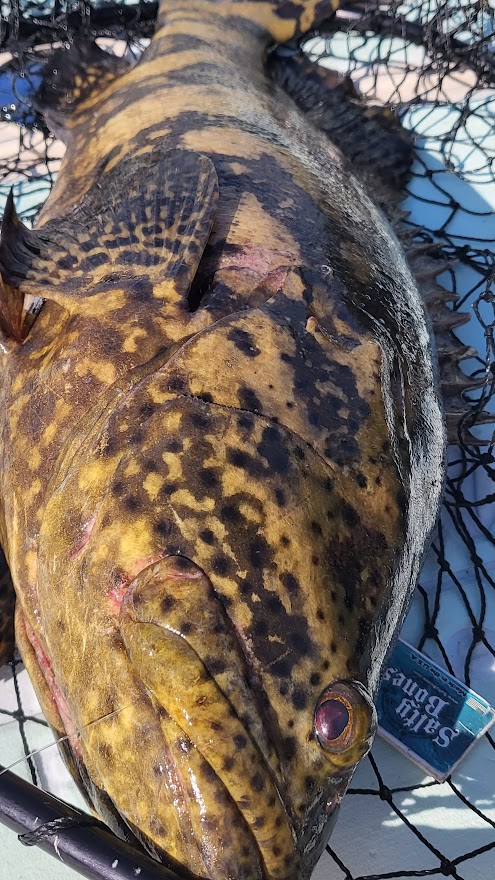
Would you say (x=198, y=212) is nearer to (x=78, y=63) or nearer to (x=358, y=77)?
(x=78, y=63)

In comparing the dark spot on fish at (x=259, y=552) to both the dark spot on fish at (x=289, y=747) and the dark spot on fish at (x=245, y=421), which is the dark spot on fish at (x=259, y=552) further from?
the dark spot on fish at (x=289, y=747)

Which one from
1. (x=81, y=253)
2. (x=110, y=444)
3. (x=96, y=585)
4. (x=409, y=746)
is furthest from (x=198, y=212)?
(x=409, y=746)

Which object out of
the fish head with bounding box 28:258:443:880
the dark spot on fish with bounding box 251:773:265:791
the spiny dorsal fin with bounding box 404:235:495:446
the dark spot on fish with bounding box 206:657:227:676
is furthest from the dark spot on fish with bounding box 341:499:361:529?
the spiny dorsal fin with bounding box 404:235:495:446

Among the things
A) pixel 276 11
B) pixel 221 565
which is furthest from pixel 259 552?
pixel 276 11

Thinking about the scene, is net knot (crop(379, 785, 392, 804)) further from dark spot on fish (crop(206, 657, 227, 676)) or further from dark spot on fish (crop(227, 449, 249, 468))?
dark spot on fish (crop(227, 449, 249, 468))

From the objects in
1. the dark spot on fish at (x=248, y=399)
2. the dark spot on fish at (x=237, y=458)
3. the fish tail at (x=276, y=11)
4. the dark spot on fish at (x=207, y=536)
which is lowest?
the dark spot on fish at (x=207, y=536)

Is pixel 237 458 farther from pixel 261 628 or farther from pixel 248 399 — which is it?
pixel 261 628

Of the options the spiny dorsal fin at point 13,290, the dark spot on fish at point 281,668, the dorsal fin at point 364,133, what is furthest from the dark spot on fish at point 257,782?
the dorsal fin at point 364,133
